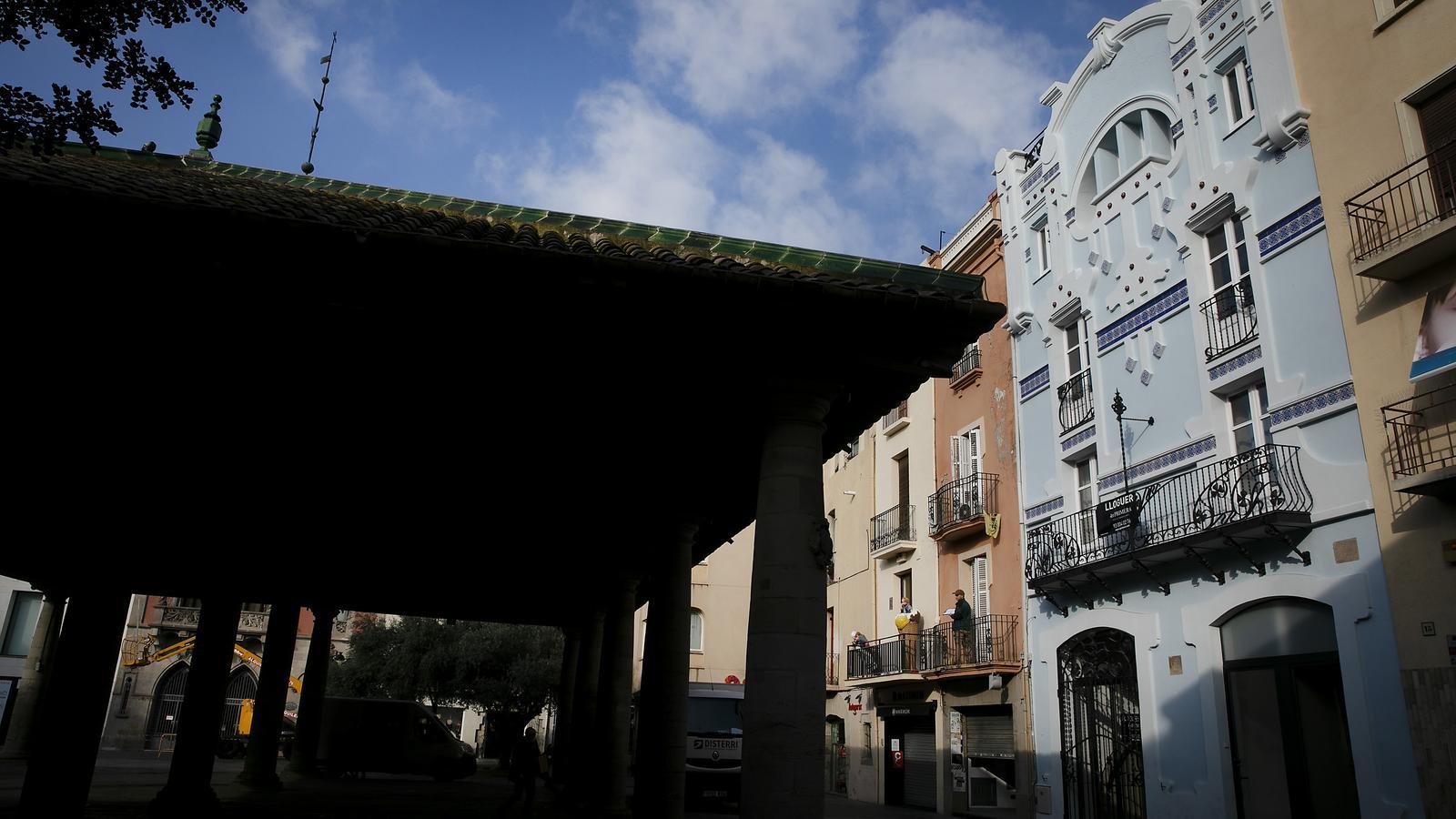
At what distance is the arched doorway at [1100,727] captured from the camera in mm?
18844

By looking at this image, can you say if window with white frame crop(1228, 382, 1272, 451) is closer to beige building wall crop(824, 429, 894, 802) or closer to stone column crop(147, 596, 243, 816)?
beige building wall crop(824, 429, 894, 802)

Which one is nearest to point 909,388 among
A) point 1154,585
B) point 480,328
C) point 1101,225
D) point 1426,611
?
point 480,328

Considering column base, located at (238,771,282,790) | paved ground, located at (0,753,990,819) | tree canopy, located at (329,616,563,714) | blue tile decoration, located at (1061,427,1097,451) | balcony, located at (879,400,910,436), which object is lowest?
paved ground, located at (0,753,990,819)

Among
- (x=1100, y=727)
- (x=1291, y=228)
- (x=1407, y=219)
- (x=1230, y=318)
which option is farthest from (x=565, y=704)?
(x=1407, y=219)

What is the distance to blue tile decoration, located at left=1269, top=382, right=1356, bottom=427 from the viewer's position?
15.0 meters

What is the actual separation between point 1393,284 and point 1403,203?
117 cm

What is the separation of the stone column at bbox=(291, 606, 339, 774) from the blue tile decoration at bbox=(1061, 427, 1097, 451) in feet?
61.9

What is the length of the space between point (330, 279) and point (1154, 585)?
16529 mm

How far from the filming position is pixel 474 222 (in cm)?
768

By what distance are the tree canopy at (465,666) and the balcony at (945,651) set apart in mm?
16843

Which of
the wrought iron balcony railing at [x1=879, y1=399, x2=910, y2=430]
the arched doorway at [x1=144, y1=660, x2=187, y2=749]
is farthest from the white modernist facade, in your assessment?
the arched doorway at [x1=144, y1=660, x2=187, y2=749]

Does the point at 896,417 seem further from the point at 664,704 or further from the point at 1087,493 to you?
the point at 664,704

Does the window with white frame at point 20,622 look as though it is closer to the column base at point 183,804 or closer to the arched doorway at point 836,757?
the arched doorway at point 836,757

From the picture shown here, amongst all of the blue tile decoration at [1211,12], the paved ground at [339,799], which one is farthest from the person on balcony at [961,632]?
the blue tile decoration at [1211,12]
